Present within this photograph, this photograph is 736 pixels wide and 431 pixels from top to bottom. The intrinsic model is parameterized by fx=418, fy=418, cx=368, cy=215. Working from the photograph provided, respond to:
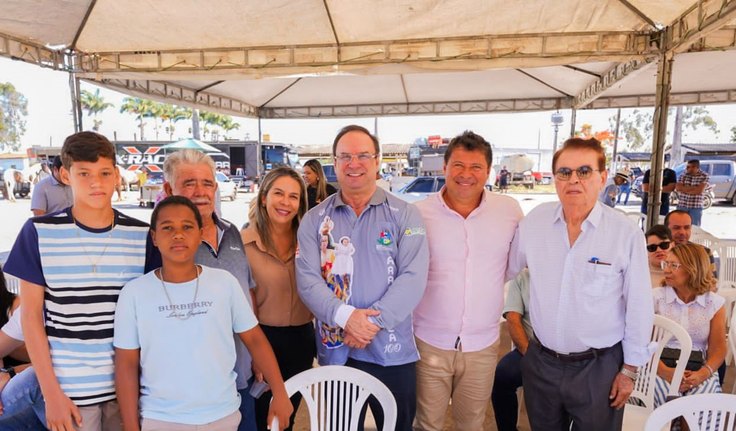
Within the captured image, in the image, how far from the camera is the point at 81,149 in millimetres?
1390

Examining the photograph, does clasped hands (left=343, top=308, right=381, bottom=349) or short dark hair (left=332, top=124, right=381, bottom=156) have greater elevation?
short dark hair (left=332, top=124, right=381, bottom=156)

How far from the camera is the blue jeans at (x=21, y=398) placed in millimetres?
1521

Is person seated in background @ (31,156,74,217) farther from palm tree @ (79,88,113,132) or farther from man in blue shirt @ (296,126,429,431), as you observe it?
palm tree @ (79,88,113,132)

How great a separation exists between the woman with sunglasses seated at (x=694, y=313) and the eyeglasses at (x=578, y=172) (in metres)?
1.19

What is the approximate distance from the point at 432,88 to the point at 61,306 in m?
7.49

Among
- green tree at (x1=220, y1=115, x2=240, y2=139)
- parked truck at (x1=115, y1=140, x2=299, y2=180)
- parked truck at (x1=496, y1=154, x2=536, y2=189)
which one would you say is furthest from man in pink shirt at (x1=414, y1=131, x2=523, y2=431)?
green tree at (x1=220, y1=115, x2=240, y2=139)

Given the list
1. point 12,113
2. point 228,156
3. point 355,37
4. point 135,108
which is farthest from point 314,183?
point 12,113

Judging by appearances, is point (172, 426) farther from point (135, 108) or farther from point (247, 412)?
point (135, 108)

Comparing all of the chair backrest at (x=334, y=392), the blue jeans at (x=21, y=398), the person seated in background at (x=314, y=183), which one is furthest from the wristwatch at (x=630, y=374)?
the person seated in background at (x=314, y=183)

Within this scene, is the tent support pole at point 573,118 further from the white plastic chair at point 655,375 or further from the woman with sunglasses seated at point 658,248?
the white plastic chair at point 655,375

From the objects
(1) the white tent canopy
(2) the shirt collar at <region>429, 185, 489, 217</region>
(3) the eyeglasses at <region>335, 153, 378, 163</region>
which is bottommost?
(2) the shirt collar at <region>429, 185, 489, 217</region>

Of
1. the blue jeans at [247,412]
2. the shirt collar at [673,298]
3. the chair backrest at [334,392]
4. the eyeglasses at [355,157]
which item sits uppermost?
the eyeglasses at [355,157]

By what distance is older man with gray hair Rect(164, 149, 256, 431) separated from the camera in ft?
5.66

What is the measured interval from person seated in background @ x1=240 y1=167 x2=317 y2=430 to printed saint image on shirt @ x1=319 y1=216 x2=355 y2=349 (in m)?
0.22
